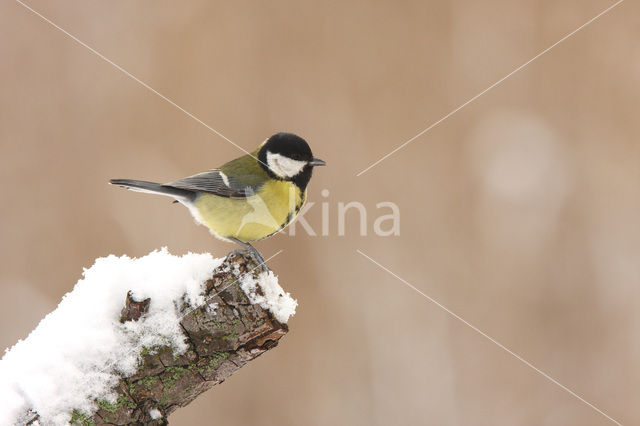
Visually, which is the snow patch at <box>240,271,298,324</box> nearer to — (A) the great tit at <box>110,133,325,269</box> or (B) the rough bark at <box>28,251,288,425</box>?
(B) the rough bark at <box>28,251,288,425</box>

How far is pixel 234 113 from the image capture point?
425 cm

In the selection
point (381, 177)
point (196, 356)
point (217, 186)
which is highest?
point (217, 186)

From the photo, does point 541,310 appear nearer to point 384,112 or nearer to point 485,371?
point 485,371

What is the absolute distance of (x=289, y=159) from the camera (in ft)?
9.01

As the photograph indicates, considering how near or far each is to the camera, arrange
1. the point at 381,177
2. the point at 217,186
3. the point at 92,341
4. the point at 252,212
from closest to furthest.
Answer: the point at 92,341 < the point at 252,212 < the point at 217,186 < the point at 381,177

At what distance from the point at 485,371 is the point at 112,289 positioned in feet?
10.6

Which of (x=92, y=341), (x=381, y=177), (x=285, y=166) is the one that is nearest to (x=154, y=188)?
(x=285, y=166)

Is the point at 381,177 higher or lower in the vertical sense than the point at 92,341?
lower

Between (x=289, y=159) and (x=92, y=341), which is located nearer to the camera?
(x=92, y=341)

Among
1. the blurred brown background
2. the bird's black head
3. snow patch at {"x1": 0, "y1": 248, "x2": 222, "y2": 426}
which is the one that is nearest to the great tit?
the bird's black head

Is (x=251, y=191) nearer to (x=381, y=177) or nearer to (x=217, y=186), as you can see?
(x=217, y=186)

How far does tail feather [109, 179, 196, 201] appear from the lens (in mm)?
2461

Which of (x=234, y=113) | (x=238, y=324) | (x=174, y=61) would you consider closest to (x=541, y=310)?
(x=234, y=113)

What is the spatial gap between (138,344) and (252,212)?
1.12m
